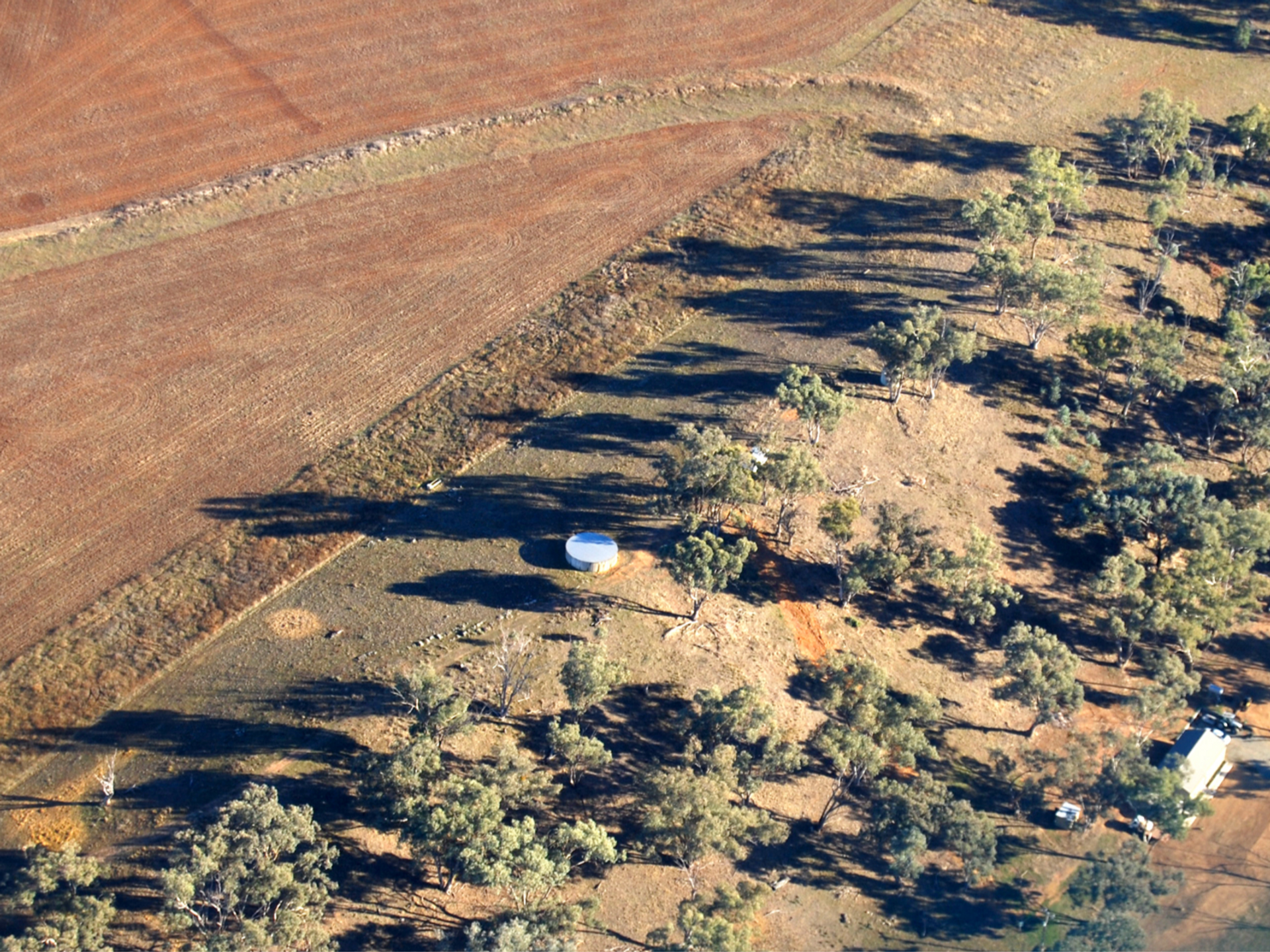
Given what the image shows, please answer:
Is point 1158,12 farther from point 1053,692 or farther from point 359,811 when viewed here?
point 359,811

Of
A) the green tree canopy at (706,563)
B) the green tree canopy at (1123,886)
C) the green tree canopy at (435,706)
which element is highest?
the green tree canopy at (706,563)

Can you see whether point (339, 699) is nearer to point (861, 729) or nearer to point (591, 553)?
point (591, 553)

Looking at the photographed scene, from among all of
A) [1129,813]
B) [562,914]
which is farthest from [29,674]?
[1129,813]

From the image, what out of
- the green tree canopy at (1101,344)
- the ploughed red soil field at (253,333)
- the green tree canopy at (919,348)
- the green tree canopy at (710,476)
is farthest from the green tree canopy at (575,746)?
the green tree canopy at (1101,344)

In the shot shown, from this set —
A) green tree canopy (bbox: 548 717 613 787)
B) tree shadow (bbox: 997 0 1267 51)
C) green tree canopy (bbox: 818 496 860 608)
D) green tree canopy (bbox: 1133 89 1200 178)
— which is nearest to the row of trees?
green tree canopy (bbox: 548 717 613 787)

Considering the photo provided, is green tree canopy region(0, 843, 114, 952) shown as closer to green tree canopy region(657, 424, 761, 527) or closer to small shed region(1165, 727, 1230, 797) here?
green tree canopy region(657, 424, 761, 527)

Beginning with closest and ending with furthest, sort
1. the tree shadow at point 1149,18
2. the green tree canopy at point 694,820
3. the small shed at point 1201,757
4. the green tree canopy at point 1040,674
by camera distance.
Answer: the green tree canopy at point 694,820
the green tree canopy at point 1040,674
the small shed at point 1201,757
the tree shadow at point 1149,18

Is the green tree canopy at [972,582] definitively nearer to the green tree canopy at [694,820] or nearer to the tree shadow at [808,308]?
the green tree canopy at [694,820]
